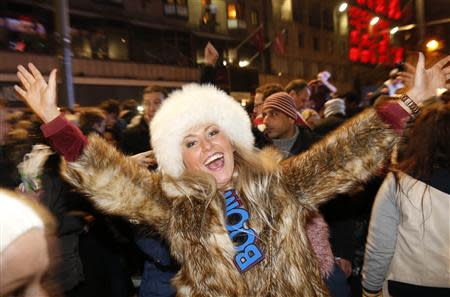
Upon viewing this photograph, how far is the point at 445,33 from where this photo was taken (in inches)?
450

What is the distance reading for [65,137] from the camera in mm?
2016

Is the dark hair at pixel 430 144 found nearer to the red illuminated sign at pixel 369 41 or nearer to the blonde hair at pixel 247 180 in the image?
the blonde hair at pixel 247 180

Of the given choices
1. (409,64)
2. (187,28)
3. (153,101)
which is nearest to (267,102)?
(153,101)

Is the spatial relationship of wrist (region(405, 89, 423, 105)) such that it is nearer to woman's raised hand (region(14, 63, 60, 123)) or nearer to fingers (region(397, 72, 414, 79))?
fingers (region(397, 72, 414, 79))

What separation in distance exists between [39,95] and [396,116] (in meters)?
1.85

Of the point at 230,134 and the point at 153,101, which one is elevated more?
the point at 153,101

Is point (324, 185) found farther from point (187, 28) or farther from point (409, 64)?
point (187, 28)

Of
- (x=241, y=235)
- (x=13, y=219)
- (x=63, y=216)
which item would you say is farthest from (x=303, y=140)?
(x=13, y=219)

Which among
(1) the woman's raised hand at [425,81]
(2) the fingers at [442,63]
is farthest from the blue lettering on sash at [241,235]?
(2) the fingers at [442,63]

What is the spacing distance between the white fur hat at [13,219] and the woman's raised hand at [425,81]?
6.66 feet

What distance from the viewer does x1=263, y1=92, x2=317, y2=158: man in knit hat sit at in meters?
4.31

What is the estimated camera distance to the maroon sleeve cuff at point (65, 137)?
6.53 ft

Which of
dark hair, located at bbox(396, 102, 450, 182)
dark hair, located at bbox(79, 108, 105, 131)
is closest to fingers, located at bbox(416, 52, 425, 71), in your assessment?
dark hair, located at bbox(396, 102, 450, 182)

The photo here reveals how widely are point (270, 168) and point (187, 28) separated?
28602 mm
